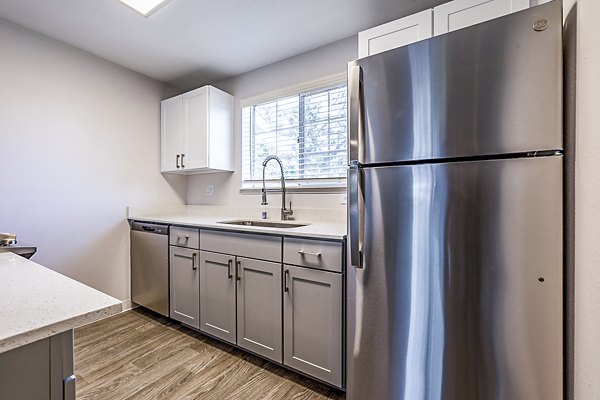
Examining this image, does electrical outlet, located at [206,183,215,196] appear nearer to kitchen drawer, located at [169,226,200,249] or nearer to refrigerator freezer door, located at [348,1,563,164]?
kitchen drawer, located at [169,226,200,249]

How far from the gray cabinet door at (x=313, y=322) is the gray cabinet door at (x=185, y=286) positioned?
0.84 metres

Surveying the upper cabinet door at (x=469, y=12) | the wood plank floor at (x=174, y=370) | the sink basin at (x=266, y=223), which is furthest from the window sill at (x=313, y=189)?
the wood plank floor at (x=174, y=370)

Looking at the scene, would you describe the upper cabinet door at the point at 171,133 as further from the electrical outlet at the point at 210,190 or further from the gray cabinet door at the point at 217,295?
the gray cabinet door at the point at 217,295

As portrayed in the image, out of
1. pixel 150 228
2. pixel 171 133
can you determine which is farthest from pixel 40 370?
pixel 171 133

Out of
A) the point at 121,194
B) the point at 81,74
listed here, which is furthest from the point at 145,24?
the point at 121,194

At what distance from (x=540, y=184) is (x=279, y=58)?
86.1 inches

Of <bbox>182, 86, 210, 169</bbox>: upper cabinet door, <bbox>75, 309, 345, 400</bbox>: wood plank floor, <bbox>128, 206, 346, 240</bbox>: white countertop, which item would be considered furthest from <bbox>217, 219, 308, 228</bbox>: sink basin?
<bbox>75, 309, 345, 400</bbox>: wood plank floor

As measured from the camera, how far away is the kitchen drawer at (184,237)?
212cm

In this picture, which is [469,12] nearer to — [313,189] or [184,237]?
[313,189]

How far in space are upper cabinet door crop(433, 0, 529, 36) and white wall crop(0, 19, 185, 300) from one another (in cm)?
265

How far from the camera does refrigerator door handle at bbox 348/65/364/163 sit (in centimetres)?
118

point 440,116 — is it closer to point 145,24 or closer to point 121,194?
point 145,24

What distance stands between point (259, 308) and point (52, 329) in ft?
4.33

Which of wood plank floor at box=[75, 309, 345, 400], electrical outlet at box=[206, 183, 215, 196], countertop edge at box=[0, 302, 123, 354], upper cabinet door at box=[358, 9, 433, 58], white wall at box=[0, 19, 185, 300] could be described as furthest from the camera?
electrical outlet at box=[206, 183, 215, 196]
